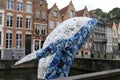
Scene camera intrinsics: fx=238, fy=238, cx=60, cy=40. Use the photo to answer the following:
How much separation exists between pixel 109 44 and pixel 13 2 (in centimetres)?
3904

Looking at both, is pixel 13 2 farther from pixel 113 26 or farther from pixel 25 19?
pixel 113 26

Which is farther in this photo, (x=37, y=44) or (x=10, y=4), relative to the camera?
(x=37, y=44)

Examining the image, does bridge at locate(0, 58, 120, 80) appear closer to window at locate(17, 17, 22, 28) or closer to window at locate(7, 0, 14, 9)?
window at locate(17, 17, 22, 28)

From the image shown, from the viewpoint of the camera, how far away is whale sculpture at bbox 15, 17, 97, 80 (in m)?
11.8

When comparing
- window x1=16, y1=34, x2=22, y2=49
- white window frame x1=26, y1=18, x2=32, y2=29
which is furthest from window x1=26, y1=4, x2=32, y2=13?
window x1=16, y1=34, x2=22, y2=49

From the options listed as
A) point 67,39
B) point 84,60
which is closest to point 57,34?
point 67,39

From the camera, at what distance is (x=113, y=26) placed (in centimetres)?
7225

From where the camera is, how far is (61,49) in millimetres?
12500

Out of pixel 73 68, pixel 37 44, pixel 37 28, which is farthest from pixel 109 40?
pixel 73 68

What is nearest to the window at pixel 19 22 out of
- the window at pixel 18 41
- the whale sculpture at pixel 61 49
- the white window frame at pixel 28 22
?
the white window frame at pixel 28 22

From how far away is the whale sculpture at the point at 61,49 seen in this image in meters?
11.8

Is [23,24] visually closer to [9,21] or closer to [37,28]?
[9,21]

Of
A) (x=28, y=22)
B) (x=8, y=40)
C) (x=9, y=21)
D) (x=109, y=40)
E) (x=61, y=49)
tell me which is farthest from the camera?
(x=109, y=40)

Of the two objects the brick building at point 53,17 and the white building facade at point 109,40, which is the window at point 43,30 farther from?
the white building facade at point 109,40
